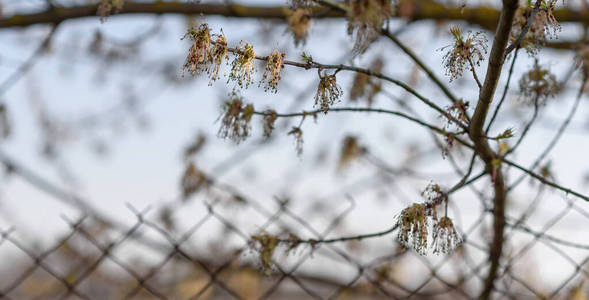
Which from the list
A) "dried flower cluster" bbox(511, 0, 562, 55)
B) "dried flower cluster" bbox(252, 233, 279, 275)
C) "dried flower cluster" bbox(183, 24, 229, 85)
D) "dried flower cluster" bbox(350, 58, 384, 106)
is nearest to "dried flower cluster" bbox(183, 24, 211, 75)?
"dried flower cluster" bbox(183, 24, 229, 85)

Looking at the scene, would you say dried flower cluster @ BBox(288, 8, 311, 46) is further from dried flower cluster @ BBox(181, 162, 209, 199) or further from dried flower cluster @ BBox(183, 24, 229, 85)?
dried flower cluster @ BBox(181, 162, 209, 199)

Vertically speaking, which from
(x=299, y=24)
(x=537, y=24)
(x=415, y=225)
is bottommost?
(x=415, y=225)

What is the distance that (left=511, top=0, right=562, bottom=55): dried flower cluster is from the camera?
0.79 metres

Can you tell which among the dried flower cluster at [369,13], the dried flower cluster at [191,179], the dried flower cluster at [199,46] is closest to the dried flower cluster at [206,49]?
the dried flower cluster at [199,46]

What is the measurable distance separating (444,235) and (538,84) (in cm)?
50

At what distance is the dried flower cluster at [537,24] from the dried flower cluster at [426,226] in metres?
0.30

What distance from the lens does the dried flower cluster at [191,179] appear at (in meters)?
1.42

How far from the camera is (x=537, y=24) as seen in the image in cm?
83

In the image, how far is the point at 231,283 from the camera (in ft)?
7.72

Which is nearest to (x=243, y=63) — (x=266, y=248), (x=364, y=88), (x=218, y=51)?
(x=218, y=51)

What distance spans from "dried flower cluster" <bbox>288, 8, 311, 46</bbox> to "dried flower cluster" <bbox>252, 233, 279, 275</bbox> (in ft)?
1.40

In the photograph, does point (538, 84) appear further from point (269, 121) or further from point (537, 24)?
point (269, 121)

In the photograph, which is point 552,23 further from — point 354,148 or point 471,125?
point 354,148

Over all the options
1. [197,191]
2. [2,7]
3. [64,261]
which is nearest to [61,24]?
[2,7]
